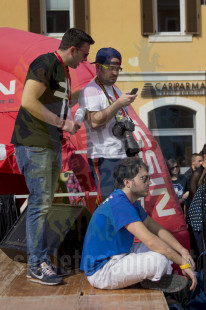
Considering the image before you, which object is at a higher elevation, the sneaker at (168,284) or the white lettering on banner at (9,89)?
the white lettering on banner at (9,89)

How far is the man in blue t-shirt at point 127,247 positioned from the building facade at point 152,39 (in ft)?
24.1

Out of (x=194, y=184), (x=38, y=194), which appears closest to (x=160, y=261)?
(x=38, y=194)

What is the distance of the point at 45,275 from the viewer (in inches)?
117

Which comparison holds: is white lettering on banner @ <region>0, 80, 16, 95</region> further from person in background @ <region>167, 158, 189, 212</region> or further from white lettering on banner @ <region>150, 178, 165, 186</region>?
person in background @ <region>167, 158, 189, 212</region>

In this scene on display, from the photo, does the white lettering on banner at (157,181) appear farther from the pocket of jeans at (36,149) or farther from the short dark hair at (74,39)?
the short dark hair at (74,39)

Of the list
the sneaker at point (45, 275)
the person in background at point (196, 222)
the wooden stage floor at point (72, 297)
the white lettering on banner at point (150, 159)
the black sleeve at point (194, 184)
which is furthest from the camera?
the black sleeve at point (194, 184)

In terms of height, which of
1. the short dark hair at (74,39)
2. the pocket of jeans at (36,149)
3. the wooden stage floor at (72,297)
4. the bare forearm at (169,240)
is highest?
the short dark hair at (74,39)

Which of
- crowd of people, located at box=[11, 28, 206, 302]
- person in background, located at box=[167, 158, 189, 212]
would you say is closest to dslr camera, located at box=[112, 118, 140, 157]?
crowd of people, located at box=[11, 28, 206, 302]

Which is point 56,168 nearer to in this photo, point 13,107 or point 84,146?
point 84,146

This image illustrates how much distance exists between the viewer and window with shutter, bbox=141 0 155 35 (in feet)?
34.3

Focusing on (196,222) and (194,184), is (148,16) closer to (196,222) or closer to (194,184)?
(194,184)

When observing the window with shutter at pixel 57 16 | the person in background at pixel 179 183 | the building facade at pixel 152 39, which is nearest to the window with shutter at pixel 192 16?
the building facade at pixel 152 39

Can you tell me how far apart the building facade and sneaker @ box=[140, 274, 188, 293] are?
7620mm

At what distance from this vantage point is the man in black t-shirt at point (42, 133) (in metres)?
3.00
